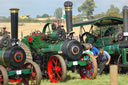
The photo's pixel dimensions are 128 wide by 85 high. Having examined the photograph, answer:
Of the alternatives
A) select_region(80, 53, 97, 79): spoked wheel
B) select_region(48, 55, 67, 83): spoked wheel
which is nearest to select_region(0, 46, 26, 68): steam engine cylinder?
select_region(48, 55, 67, 83): spoked wheel

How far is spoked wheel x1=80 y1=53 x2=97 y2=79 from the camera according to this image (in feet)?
29.8

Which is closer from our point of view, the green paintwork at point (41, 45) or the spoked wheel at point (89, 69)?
the spoked wheel at point (89, 69)

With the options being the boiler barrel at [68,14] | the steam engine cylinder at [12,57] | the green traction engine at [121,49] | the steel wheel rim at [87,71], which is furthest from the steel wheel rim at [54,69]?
the green traction engine at [121,49]

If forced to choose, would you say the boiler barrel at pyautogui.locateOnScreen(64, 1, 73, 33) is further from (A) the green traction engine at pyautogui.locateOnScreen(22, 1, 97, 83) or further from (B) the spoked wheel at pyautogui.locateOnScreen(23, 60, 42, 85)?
(B) the spoked wheel at pyautogui.locateOnScreen(23, 60, 42, 85)

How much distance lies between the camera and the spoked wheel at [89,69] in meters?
9.07

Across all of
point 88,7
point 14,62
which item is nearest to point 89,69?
point 14,62

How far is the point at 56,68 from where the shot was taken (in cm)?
892

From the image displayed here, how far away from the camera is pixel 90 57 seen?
9.32 metres

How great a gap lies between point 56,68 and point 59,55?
1.38 feet

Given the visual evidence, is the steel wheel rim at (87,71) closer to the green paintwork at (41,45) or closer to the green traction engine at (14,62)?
the green paintwork at (41,45)

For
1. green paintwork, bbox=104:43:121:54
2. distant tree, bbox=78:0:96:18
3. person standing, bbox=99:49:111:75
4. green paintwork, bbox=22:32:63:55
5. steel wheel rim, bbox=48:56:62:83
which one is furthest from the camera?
distant tree, bbox=78:0:96:18

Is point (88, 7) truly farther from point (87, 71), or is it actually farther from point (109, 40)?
point (87, 71)

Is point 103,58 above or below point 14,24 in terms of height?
below

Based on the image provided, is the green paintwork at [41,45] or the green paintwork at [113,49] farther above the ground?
the green paintwork at [41,45]
